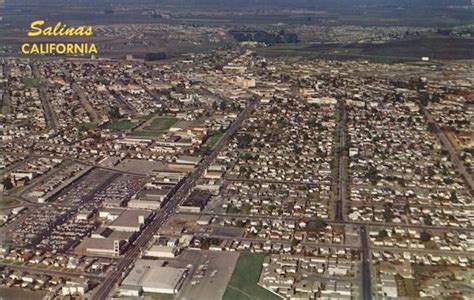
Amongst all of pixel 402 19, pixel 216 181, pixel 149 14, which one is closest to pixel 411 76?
pixel 216 181

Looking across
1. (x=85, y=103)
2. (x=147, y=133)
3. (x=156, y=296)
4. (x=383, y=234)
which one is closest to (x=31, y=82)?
(x=85, y=103)

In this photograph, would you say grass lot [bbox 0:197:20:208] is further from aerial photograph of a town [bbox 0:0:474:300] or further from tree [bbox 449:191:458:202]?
tree [bbox 449:191:458:202]

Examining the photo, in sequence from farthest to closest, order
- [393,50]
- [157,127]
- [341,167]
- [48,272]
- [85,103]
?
[393,50], [85,103], [157,127], [341,167], [48,272]

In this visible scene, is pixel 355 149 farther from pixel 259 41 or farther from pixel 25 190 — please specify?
pixel 259 41

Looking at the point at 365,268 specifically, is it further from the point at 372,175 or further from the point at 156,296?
the point at 372,175

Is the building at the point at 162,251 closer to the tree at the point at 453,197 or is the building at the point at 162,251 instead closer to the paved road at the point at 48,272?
the paved road at the point at 48,272

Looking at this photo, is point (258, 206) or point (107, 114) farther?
point (107, 114)
